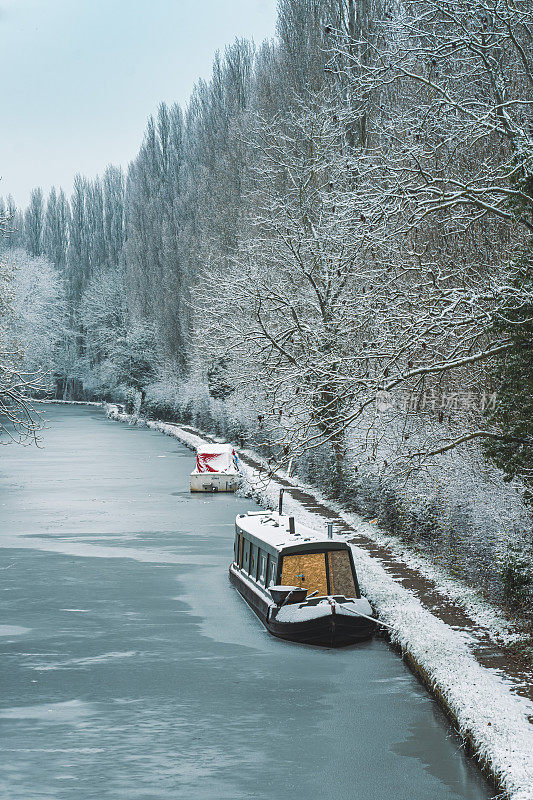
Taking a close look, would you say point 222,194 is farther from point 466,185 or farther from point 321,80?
point 466,185

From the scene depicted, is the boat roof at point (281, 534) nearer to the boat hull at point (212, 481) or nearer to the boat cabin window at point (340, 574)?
the boat cabin window at point (340, 574)

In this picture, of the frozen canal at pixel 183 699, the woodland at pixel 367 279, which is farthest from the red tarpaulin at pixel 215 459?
the frozen canal at pixel 183 699

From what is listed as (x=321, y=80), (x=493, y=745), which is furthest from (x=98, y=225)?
(x=493, y=745)

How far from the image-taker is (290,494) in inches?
1086

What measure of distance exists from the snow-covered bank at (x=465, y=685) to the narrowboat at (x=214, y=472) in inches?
638

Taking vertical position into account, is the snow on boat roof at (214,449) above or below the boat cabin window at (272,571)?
above

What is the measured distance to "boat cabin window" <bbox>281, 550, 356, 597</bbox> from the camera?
14.4 m

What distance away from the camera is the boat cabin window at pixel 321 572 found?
47.3 ft

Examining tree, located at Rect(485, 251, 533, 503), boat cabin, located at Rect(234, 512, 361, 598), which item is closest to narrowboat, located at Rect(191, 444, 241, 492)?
boat cabin, located at Rect(234, 512, 361, 598)

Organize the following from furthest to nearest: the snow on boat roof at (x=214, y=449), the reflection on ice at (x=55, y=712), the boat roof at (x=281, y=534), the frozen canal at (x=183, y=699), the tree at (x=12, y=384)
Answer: the snow on boat roof at (x=214, y=449), the tree at (x=12, y=384), the boat roof at (x=281, y=534), the reflection on ice at (x=55, y=712), the frozen canal at (x=183, y=699)

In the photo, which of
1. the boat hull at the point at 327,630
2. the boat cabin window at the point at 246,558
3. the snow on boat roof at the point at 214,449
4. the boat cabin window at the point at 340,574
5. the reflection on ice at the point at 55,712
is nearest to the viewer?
the reflection on ice at the point at 55,712

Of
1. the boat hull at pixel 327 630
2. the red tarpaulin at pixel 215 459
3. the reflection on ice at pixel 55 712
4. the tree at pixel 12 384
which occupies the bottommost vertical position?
the reflection on ice at pixel 55 712

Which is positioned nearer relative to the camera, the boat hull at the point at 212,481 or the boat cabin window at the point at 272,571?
the boat cabin window at the point at 272,571

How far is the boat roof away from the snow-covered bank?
3.52ft
